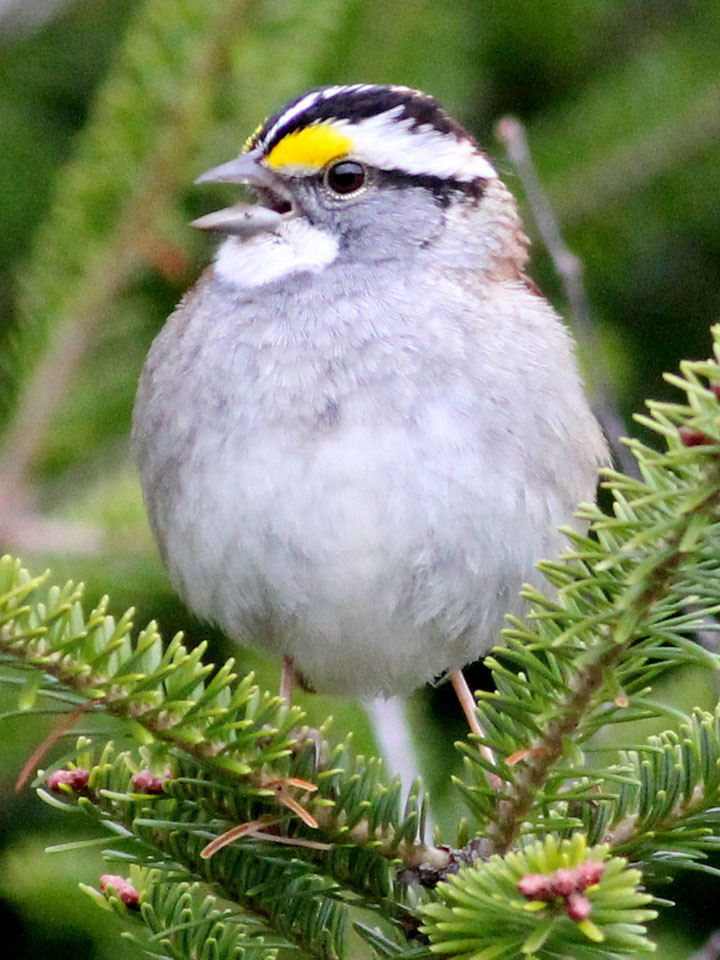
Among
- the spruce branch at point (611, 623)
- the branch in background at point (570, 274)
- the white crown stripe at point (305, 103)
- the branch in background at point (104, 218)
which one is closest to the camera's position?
the spruce branch at point (611, 623)

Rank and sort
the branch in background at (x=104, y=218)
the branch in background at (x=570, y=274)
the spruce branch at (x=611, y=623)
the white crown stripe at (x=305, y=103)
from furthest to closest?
the branch in background at (x=570, y=274) < the white crown stripe at (x=305, y=103) < the branch in background at (x=104, y=218) < the spruce branch at (x=611, y=623)

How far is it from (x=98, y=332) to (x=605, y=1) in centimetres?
162

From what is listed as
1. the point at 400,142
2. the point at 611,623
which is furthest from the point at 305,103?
the point at 611,623

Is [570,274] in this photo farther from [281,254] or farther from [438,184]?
[281,254]

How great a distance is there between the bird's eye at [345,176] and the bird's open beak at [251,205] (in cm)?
10

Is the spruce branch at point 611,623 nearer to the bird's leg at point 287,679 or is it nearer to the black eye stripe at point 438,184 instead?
the bird's leg at point 287,679

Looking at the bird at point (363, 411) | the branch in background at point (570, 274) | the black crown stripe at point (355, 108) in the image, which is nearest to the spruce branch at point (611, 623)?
the bird at point (363, 411)

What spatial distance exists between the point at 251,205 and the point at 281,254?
12 cm

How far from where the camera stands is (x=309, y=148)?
2824mm

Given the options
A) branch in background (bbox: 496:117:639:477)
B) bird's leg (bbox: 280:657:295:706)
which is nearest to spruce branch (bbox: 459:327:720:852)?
bird's leg (bbox: 280:657:295:706)

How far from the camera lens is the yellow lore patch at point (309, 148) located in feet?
9.23

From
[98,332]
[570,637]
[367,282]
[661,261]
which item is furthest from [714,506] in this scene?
[661,261]

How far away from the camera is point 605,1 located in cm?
355

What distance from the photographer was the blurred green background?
273 centimetres
